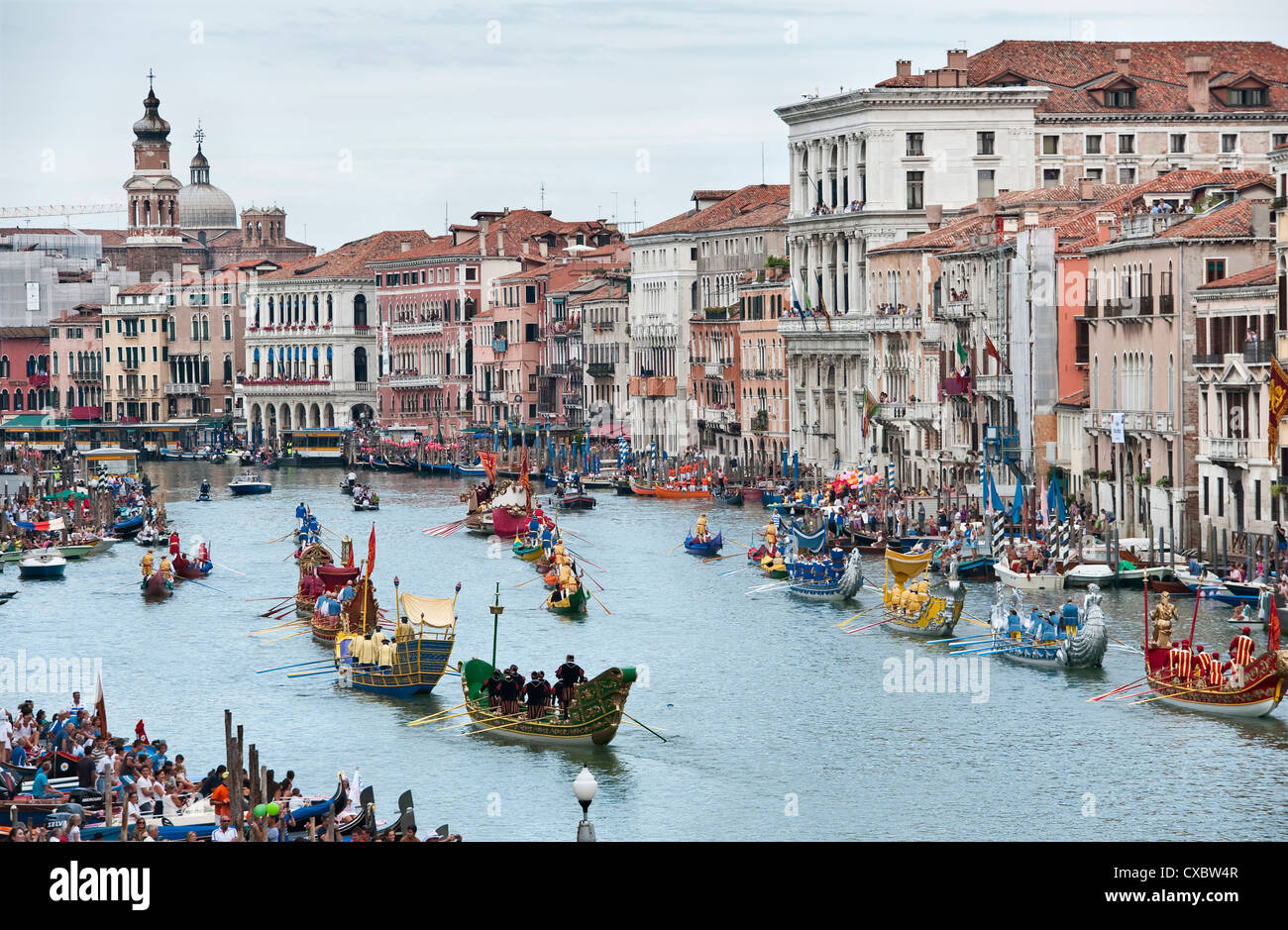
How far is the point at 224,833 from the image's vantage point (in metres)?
21.2

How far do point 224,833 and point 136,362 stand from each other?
351ft

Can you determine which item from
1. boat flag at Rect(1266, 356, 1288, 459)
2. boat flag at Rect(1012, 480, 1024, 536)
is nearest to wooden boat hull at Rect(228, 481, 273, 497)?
boat flag at Rect(1012, 480, 1024, 536)

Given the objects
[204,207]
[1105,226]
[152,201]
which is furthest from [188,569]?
[204,207]

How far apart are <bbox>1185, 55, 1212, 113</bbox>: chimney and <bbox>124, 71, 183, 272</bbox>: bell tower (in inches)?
3523

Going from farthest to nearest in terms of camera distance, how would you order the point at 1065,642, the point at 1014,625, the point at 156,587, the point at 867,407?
the point at 867,407 → the point at 156,587 → the point at 1014,625 → the point at 1065,642

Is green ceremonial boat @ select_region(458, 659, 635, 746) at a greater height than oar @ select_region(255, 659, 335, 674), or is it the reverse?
green ceremonial boat @ select_region(458, 659, 635, 746)

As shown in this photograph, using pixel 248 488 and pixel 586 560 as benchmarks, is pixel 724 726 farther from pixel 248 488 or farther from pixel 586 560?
pixel 248 488

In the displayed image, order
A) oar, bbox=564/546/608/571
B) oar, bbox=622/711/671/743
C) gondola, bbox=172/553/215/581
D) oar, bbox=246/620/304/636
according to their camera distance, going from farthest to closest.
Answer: oar, bbox=564/546/608/571
gondola, bbox=172/553/215/581
oar, bbox=246/620/304/636
oar, bbox=622/711/671/743

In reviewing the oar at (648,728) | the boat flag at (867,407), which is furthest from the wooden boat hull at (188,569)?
the oar at (648,728)

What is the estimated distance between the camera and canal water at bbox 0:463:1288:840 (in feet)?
83.6

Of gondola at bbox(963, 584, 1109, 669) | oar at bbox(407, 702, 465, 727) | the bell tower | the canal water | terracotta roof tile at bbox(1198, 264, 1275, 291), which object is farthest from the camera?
the bell tower

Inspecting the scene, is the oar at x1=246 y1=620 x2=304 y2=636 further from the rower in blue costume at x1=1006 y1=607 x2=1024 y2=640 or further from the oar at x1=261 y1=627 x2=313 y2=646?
the rower in blue costume at x1=1006 y1=607 x2=1024 y2=640

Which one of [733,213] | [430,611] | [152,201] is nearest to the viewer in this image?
[430,611]
